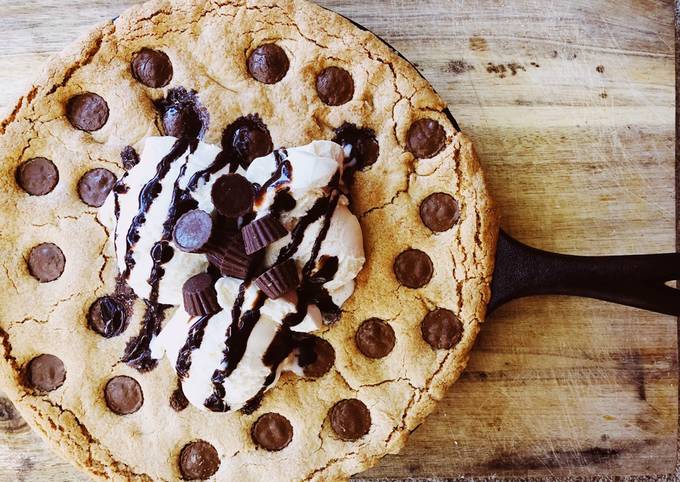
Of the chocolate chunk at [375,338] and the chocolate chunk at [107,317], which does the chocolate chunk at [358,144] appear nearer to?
the chocolate chunk at [375,338]

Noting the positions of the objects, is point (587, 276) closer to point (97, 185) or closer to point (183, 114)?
point (183, 114)

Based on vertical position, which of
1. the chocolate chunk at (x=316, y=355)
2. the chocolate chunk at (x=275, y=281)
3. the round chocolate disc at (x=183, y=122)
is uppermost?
the round chocolate disc at (x=183, y=122)

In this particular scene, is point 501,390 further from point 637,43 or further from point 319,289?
point 637,43

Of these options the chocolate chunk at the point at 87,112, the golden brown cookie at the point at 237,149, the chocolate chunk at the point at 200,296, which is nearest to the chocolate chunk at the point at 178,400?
the golden brown cookie at the point at 237,149

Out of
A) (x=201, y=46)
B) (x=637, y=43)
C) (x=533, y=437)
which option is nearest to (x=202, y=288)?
(x=201, y=46)

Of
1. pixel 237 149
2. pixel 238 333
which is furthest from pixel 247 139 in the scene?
pixel 238 333
